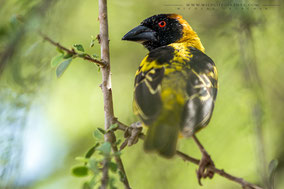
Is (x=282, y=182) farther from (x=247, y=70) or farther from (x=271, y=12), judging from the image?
(x=247, y=70)

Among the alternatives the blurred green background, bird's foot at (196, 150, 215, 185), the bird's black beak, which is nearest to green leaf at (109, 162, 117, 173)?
the blurred green background

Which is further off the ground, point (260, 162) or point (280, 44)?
point (280, 44)

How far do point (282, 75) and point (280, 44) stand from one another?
481mm

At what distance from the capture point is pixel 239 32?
2826 mm

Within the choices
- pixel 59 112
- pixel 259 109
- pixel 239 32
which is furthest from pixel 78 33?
pixel 259 109

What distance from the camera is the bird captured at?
254 cm

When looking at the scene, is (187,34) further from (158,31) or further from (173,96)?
(173,96)

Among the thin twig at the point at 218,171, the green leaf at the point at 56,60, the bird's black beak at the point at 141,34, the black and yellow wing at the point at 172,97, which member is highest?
the green leaf at the point at 56,60

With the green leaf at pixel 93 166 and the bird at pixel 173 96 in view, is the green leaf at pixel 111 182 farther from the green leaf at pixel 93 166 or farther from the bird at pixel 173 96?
the bird at pixel 173 96

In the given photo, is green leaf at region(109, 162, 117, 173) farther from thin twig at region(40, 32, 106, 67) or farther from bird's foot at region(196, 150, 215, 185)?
bird's foot at region(196, 150, 215, 185)

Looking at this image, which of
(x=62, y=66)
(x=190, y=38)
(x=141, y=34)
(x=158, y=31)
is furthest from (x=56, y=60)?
(x=190, y=38)

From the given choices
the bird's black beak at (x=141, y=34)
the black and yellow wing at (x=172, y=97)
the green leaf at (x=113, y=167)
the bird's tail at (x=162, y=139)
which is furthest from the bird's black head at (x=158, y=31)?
the green leaf at (x=113, y=167)

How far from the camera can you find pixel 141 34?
4.05 m

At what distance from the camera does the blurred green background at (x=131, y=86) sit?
189 cm
